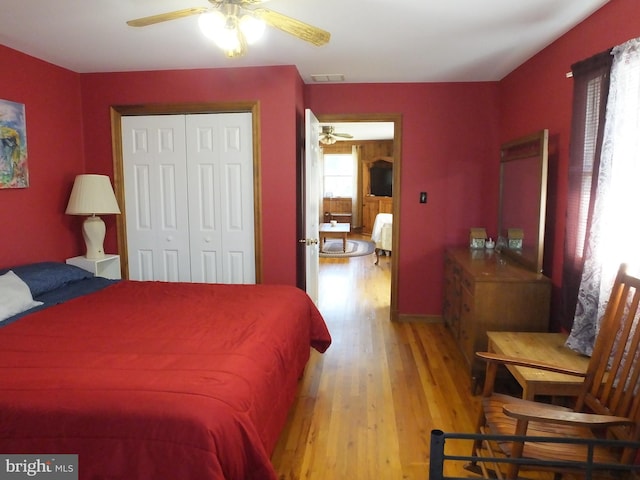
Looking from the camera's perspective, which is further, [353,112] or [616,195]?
[353,112]

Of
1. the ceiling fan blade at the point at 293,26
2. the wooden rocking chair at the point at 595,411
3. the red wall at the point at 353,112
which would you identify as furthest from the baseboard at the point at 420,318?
the ceiling fan blade at the point at 293,26

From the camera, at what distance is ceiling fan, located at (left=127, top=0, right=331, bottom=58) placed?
1.89 m

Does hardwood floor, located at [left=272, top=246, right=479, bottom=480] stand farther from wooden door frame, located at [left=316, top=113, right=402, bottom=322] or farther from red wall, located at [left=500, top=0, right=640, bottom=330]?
red wall, located at [left=500, top=0, right=640, bottom=330]

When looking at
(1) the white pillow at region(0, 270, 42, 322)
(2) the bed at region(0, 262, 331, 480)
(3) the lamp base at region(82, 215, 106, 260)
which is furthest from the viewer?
(3) the lamp base at region(82, 215, 106, 260)

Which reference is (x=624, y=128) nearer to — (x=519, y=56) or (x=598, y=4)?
(x=598, y=4)

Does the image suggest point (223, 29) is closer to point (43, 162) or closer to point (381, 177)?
point (43, 162)

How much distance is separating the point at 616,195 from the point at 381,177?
27.8ft

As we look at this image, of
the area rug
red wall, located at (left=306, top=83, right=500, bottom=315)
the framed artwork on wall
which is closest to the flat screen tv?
the area rug

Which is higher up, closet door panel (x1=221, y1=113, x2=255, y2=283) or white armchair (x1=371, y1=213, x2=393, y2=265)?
closet door panel (x1=221, y1=113, x2=255, y2=283)

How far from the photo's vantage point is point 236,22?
1918mm

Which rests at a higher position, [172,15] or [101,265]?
[172,15]

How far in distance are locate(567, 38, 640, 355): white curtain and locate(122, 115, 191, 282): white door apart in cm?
307

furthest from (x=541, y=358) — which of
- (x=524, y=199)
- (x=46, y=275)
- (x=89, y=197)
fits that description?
(x=89, y=197)

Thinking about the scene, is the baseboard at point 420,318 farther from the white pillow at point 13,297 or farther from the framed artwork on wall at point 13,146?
the framed artwork on wall at point 13,146
